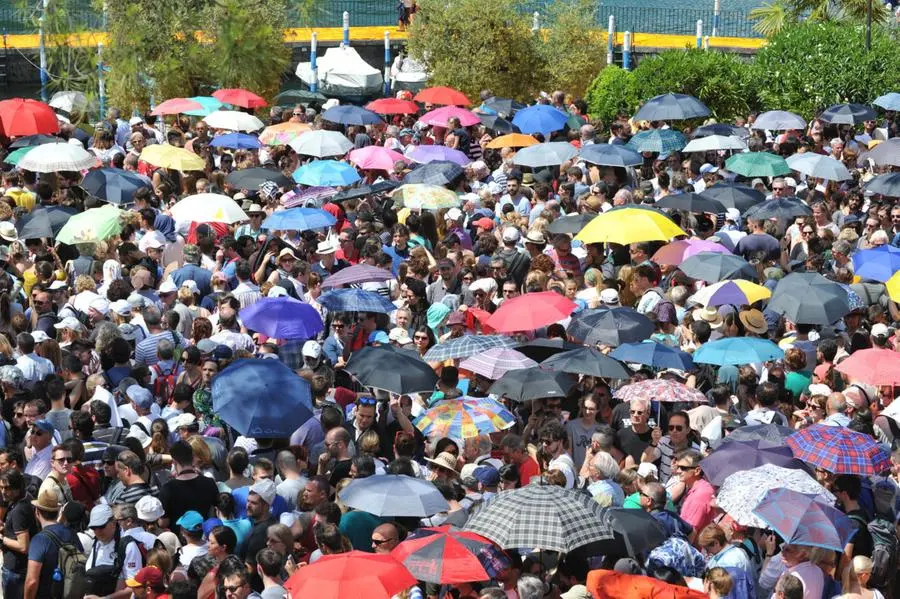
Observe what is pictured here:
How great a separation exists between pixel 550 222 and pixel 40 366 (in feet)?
20.8

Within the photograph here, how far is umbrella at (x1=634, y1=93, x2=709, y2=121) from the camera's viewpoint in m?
22.0

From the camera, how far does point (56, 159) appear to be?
1845 cm

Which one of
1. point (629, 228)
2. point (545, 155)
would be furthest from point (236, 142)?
point (629, 228)

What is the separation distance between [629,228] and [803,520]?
6455 mm

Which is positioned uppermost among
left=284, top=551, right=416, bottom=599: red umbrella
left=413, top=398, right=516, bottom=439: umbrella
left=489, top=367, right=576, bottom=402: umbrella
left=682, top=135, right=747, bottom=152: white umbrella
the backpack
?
left=284, top=551, right=416, bottom=599: red umbrella

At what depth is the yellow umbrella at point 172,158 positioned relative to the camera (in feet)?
61.3

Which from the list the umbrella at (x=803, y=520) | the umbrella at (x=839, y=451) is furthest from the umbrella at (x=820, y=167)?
the umbrella at (x=803, y=520)

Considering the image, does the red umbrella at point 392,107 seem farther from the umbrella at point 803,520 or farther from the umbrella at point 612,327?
the umbrella at point 803,520

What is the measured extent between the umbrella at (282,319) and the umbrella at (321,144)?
679cm

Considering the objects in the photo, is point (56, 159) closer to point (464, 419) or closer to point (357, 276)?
point (357, 276)

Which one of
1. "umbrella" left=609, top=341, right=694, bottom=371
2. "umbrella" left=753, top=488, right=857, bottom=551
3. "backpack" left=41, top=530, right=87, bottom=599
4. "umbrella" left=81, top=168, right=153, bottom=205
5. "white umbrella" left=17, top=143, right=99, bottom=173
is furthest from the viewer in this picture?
"white umbrella" left=17, top=143, right=99, bottom=173

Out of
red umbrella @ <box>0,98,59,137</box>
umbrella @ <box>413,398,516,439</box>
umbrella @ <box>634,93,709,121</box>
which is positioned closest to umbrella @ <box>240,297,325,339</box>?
umbrella @ <box>413,398,516,439</box>

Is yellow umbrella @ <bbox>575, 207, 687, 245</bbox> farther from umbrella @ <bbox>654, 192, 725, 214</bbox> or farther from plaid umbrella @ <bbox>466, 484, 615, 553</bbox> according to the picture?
plaid umbrella @ <bbox>466, 484, 615, 553</bbox>

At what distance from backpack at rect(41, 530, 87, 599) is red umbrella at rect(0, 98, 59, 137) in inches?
473
